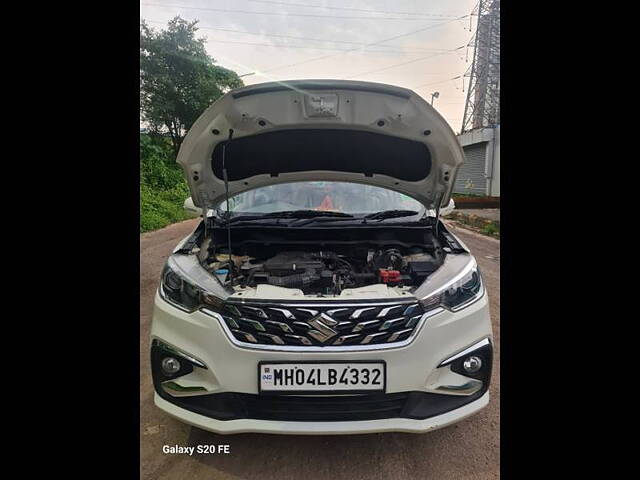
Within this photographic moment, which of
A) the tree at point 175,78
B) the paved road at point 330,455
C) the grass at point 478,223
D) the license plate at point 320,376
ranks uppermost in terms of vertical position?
the tree at point 175,78

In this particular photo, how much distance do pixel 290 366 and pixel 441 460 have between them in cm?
88

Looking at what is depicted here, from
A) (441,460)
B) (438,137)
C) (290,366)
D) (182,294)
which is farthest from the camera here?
(438,137)

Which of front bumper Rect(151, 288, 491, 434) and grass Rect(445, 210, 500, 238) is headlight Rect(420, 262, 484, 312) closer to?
front bumper Rect(151, 288, 491, 434)

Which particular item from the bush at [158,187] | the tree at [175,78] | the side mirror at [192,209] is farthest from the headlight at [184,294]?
the tree at [175,78]

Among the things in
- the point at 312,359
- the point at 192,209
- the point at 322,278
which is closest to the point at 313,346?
the point at 312,359

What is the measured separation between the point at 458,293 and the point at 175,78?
3722mm

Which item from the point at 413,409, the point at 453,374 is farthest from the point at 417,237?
the point at 413,409

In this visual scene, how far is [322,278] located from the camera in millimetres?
1659

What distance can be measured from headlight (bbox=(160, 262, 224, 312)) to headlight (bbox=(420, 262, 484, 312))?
2.82 ft

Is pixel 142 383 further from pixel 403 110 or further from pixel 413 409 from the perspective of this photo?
pixel 403 110

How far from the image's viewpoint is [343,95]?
1.69 metres

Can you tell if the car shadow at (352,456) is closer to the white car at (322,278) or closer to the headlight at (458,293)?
the white car at (322,278)

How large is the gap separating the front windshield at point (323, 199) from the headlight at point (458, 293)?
779 millimetres

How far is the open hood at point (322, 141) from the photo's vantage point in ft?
5.53
